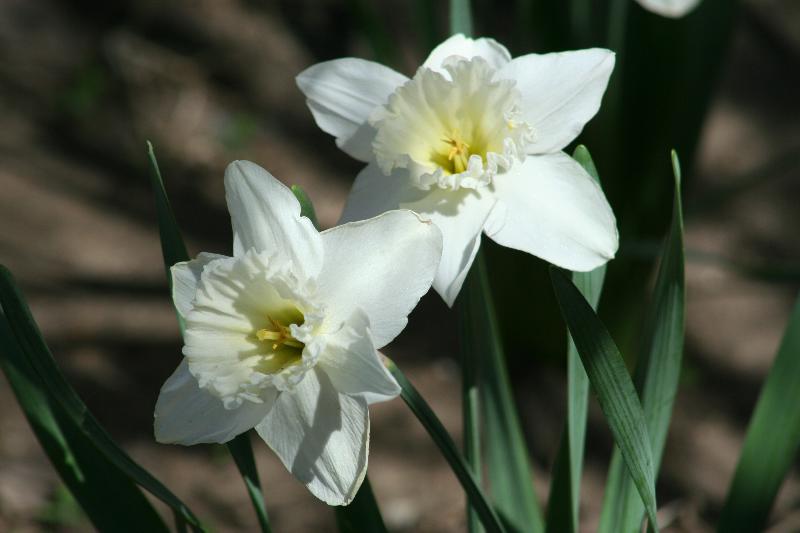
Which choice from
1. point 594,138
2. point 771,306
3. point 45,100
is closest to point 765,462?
point 594,138

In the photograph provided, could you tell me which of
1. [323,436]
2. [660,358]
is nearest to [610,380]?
[660,358]

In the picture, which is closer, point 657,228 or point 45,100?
point 657,228

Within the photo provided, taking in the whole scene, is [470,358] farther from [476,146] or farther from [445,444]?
[476,146]

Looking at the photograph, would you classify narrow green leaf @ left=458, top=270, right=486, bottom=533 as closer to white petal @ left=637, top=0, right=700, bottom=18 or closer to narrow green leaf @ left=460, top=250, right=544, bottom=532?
narrow green leaf @ left=460, top=250, right=544, bottom=532

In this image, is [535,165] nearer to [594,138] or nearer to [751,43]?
[594,138]

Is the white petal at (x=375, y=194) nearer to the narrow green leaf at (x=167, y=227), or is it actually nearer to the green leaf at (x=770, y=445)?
the narrow green leaf at (x=167, y=227)

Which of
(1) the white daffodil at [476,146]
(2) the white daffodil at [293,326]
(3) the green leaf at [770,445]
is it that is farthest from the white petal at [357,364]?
(3) the green leaf at [770,445]
